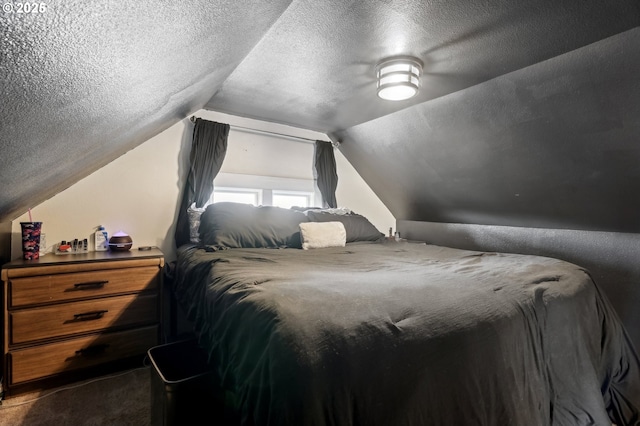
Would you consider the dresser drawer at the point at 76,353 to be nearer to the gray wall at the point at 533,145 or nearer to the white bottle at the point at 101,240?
the white bottle at the point at 101,240

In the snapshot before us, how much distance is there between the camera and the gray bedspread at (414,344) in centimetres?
70

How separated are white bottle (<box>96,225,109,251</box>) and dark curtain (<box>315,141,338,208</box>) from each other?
2068 millimetres

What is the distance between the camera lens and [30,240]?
1.82 meters

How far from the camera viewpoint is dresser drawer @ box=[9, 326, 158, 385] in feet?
5.26

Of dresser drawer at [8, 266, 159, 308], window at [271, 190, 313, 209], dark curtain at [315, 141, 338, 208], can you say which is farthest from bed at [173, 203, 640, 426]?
dark curtain at [315, 141, 338, 208]

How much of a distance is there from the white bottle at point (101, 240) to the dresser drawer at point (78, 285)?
1.64 feet

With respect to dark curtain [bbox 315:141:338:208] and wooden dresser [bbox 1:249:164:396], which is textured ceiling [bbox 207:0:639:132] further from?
wooden dresser [bbox 1:249:164:396]

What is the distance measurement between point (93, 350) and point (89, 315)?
0.70ft

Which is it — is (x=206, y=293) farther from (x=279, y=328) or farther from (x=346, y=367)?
(x=346, y=367)

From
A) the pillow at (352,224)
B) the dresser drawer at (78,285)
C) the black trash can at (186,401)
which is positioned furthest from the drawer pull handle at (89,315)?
the pillow at (352,224)

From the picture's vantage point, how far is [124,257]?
190cm

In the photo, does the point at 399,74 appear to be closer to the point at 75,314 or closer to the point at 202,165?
the point at 202,165

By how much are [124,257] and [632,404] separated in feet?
9.72

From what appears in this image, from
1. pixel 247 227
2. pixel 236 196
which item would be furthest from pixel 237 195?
pixel 247 227
